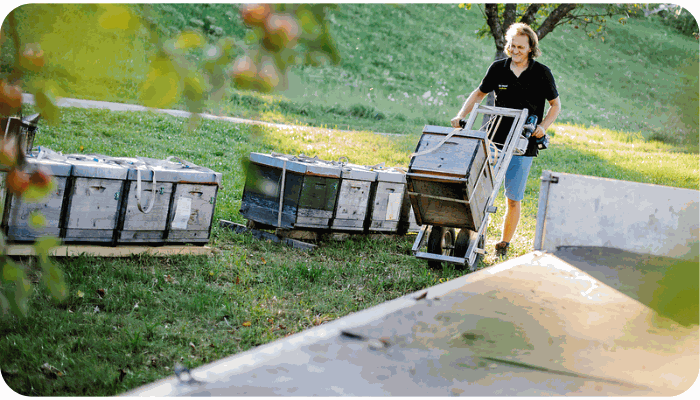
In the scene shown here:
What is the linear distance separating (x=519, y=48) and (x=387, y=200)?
2.04 meters

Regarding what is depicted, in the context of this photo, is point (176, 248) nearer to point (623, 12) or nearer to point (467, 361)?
point (467, 361)

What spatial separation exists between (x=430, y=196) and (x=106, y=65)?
3.66 m

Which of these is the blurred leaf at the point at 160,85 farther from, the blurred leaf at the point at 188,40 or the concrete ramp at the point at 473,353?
the concrete ramp at the point at 473,353

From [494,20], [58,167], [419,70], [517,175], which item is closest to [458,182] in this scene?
[517,175]

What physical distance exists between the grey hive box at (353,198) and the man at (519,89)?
1.09 metres

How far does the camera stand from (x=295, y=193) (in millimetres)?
5473

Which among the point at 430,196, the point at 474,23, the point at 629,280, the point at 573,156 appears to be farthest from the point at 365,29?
the point at 629,280

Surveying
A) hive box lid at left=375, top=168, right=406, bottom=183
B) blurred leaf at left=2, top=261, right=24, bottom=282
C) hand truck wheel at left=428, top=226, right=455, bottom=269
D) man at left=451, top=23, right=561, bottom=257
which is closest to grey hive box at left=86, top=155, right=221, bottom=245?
hive box lid at left=375, top=168, right=406, bottom=183

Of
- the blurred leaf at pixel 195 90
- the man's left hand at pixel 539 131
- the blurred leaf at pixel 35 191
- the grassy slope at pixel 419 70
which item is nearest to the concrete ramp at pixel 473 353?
the blurred leaf at pixel 35 191

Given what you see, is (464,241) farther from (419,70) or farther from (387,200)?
(419,70)

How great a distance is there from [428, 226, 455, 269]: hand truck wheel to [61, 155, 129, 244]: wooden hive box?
2.72m

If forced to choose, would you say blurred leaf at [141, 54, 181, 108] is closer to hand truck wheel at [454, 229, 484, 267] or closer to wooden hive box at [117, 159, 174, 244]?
wooden hive box at [117, 159, 174, 244]

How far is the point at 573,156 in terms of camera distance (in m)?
13.1

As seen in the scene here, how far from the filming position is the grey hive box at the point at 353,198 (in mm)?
5670
